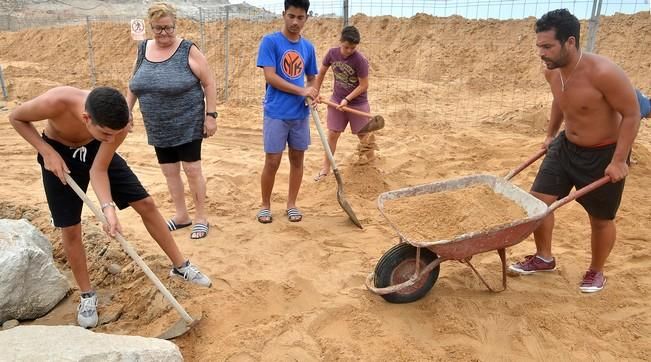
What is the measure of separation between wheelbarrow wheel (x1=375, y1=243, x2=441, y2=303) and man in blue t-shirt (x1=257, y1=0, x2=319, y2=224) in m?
1.39

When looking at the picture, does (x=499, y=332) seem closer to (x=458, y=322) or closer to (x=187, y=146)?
(x=458, y=322)

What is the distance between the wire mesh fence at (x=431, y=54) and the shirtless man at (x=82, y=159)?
632 centimetres

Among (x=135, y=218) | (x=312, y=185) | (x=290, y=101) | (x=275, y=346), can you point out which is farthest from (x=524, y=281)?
(x=135, y=218)

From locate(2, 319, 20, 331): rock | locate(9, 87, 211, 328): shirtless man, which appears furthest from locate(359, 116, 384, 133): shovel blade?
locate(2, 319, 20, 331): rock

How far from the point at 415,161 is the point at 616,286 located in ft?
9.68

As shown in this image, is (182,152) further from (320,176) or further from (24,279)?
(320,176)

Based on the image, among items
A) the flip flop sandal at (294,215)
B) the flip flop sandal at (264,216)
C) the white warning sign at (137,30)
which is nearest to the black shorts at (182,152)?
the flip flop sandal at (264,216)

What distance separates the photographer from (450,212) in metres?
3.09

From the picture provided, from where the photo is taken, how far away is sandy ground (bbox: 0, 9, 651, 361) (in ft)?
8.86

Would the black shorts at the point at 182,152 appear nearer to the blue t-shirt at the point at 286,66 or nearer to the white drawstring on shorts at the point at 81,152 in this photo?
the blue t-shirt at the point at 286,66

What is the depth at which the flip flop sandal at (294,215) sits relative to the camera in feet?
13.9

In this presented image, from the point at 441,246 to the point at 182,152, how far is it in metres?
2.03

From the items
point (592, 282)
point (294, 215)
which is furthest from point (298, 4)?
point (592, 282)

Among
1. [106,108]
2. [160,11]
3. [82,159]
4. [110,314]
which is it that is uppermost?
[160,11]
